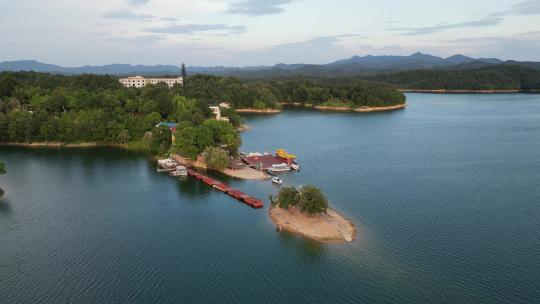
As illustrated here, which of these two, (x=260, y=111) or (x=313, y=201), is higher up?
(x=260, y=111)

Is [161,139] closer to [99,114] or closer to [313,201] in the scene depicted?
[99,114]

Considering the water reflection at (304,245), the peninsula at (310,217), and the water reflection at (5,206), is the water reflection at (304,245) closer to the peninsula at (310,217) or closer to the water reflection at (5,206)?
the peninsula at (310,217)

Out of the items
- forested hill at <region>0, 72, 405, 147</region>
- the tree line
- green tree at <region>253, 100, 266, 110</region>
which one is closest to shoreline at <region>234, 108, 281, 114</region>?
green tree at <region>253, 100, 266, 110</region>

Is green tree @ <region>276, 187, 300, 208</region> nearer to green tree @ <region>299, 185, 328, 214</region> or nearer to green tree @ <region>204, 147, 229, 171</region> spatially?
green tree @ <region>299, 185, 328, 214</region>

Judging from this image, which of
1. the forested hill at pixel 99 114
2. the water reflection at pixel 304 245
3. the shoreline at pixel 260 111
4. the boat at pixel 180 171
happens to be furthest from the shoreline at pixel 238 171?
the shoreline at pixel 260 111

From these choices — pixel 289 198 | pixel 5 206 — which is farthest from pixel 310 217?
pixel 5 206

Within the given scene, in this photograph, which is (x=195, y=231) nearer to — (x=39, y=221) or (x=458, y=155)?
(x=39, y=221)

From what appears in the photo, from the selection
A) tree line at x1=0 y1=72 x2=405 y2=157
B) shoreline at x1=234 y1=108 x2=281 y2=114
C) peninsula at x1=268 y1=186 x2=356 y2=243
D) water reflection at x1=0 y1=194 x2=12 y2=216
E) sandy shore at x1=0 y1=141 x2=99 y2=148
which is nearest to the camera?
peninsula at x1=268 y1=186 x2=356 y2=243
